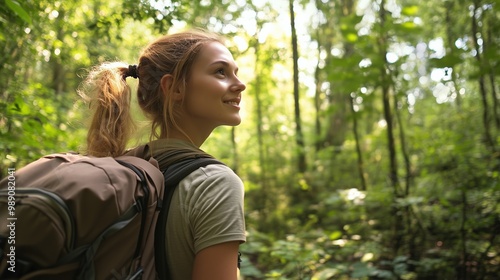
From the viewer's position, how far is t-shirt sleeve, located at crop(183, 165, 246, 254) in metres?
1.23

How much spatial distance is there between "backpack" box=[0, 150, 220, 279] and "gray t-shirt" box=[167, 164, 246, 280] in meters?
0.09

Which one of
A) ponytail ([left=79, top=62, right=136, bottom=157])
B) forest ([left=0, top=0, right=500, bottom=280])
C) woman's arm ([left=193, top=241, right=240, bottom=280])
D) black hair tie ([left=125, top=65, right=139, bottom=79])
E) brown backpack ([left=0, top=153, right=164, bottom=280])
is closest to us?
brown backpack ([left=0, top=153, right=164, bottom=280])

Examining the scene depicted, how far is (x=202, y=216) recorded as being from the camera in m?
1.26

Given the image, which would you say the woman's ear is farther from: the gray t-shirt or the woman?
the gray t-shirt

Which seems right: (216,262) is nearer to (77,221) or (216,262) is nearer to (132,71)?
(77,221)

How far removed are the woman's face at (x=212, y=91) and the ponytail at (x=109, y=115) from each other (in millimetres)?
259

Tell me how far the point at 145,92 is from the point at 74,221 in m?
0.89

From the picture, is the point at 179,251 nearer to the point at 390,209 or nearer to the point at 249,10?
the point at 390,209

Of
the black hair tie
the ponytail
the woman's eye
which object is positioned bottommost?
the ponytail

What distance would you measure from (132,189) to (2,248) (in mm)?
346

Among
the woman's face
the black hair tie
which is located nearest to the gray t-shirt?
the woman's face

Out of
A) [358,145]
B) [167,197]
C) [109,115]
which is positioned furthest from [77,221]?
[358,145]

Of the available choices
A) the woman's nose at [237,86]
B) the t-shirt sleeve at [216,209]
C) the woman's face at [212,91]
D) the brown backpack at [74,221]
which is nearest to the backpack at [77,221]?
the brown backpack at [74,221]

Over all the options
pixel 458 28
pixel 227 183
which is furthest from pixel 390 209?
pixel 227 183
